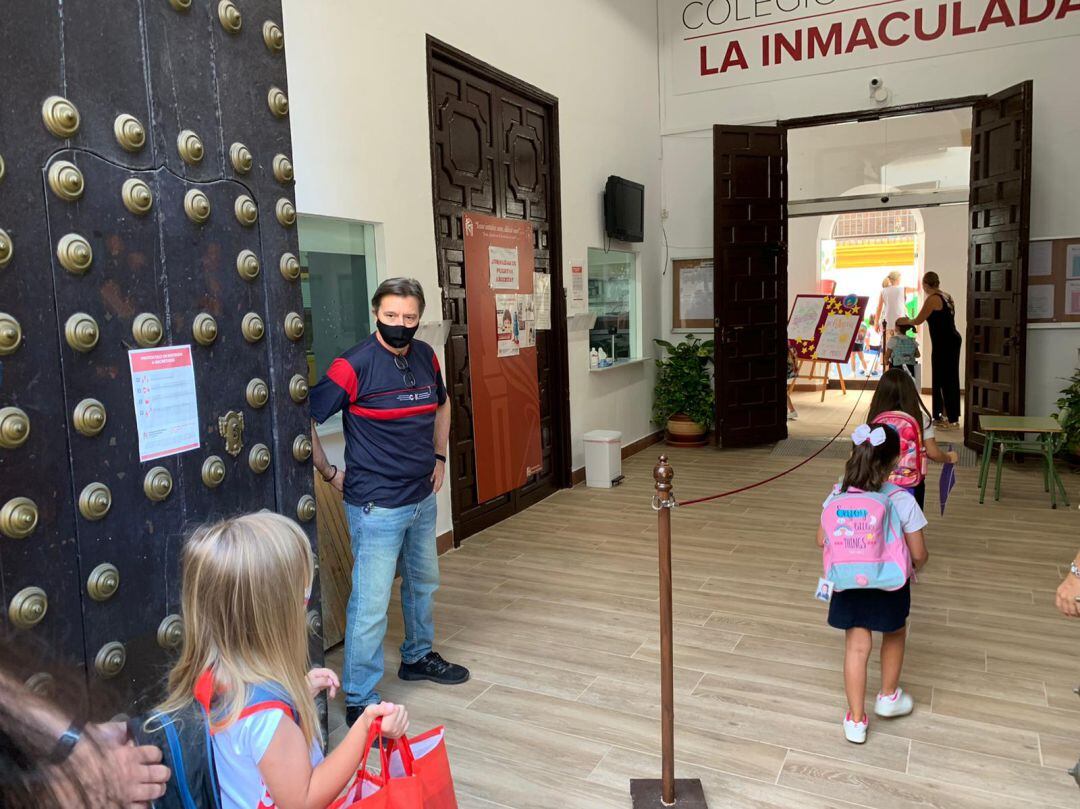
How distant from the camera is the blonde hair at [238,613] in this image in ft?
4.42

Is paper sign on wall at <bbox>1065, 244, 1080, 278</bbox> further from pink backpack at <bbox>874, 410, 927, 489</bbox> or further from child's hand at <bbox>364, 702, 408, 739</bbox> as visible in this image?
child's hand at <bbox>364, 702, 408, 739</bbox>

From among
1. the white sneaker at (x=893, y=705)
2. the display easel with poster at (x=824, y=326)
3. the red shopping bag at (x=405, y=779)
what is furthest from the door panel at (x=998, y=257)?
the red shopping bag at (x=405, y=779)

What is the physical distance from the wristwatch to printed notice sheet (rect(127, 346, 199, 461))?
1478 mm

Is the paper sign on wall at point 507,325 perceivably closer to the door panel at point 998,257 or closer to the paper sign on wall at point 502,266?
the paper sign on wall at point 502,266

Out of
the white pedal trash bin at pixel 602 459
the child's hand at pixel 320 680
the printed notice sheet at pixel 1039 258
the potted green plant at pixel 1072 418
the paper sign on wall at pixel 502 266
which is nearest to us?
the child's hand at pixel 320 680

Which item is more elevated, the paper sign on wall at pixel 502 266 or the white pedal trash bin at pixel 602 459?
the paper sign on wall at pixel 502 266

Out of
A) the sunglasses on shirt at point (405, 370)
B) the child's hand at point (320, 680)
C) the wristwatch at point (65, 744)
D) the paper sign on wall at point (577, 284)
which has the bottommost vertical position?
the child's hand at point (320, 680)

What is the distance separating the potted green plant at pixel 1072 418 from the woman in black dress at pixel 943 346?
1.85 meters

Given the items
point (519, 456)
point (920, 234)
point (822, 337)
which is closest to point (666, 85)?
point (822, 337)

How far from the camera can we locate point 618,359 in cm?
783

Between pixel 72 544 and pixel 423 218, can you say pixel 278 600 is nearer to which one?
pixel 72 544

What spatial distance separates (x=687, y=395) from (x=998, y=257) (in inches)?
119

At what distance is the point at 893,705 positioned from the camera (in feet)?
9.56

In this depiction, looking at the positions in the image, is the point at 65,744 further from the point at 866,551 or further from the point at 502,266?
the point at 502,266
